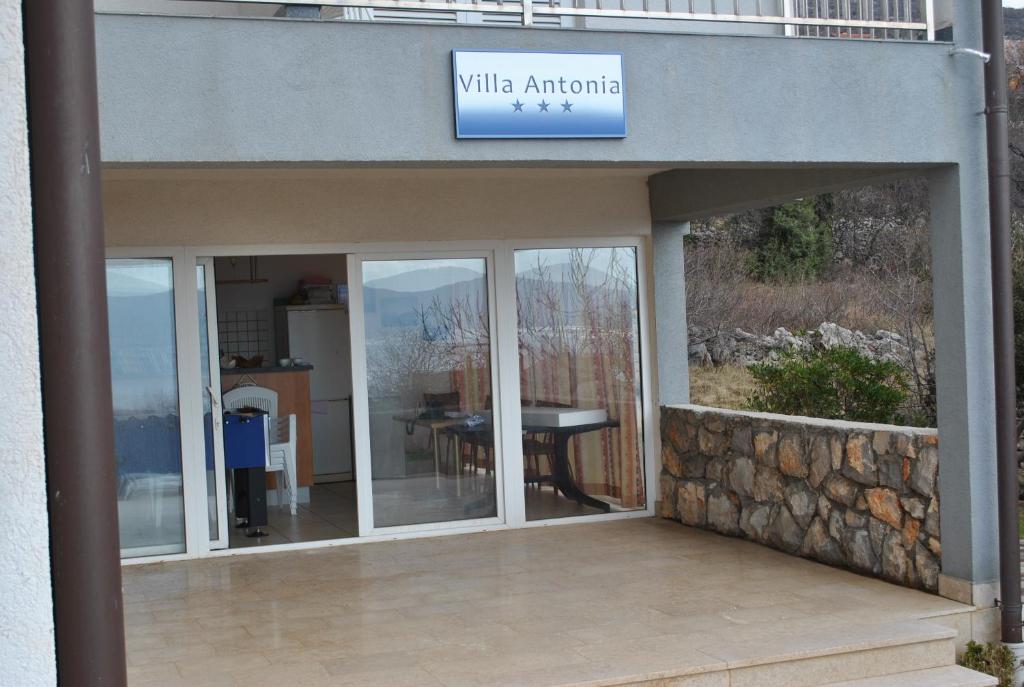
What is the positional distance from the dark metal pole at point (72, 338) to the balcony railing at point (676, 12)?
9.23ft

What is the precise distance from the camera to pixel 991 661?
6.05 m

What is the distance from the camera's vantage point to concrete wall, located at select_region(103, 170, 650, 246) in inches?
311

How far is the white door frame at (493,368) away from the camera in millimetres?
8039

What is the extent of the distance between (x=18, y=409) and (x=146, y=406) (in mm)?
5757

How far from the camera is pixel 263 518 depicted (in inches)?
352

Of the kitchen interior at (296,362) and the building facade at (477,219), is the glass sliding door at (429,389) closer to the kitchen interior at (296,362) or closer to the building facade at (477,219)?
the building facade at (477,219)

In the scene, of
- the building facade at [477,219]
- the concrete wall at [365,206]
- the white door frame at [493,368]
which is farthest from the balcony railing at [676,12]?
the white door frame at [493,368]

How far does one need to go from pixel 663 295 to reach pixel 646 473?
1452 mm

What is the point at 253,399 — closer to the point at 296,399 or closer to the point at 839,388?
the point at 296,399

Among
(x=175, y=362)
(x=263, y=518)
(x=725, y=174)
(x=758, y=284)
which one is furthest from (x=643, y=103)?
(x=758, y=284)

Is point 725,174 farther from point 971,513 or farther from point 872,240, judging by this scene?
point 872,240

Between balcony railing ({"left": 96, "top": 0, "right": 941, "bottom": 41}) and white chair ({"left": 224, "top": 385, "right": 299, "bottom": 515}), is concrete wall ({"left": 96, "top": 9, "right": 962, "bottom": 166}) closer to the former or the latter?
balcony railing ({"left": 96, "top": 0, "right": 941, "bottom": 41})

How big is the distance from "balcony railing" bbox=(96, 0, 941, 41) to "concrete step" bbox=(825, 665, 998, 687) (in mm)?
3404

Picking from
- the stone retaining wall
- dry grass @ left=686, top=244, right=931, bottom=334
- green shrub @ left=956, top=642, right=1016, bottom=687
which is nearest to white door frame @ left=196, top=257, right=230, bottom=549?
the stone retaining wall
